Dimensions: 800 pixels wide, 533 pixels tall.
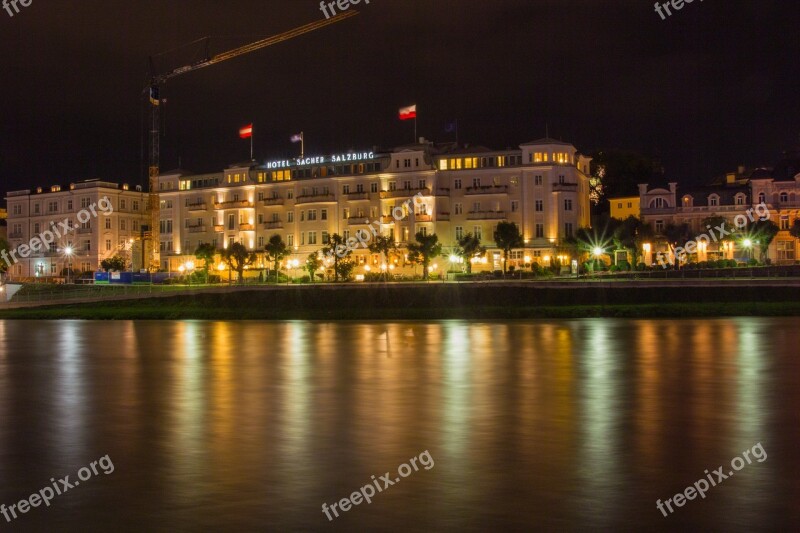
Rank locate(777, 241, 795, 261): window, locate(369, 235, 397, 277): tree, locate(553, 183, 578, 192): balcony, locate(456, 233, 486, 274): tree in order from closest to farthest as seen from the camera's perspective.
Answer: locate(456, 233, 486, 274): tree → locate(777, 241, 795, 261): window → locate(369, 235, 397, 277): tree → locate(553, 183, 578, 192): balcony

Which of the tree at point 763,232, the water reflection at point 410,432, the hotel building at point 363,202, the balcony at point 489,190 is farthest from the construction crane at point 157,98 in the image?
the water reflection at point 410,432

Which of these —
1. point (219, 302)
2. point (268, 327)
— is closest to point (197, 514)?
point (268, 327)

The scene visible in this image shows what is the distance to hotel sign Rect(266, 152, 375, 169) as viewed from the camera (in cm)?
9550

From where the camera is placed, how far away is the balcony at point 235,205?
4023 inches

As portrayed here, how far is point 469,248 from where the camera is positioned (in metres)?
83.2

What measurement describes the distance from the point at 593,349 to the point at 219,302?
120ft

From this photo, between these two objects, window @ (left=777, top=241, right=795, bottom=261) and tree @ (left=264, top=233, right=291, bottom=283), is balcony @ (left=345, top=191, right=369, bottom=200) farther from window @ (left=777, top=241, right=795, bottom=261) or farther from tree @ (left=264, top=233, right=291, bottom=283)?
window @ (left=777, top=241, right=795, bottom=261)

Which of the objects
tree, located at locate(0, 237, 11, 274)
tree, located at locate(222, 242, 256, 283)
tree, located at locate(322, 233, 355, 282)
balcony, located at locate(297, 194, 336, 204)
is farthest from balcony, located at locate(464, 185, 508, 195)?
tree, located at locate(0, 237, 11, 274)

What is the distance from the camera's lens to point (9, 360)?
1057 inches

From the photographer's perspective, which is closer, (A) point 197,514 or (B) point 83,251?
(A) point 197,514

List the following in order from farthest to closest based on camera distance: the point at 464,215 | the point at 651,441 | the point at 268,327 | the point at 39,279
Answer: the point at 39,279
the point at 464,215
the point at 268,327
the point at 651,441

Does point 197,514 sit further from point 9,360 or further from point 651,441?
point 9,360

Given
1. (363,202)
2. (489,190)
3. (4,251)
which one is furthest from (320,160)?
(4,251)

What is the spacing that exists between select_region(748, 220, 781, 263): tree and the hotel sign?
4437cm
